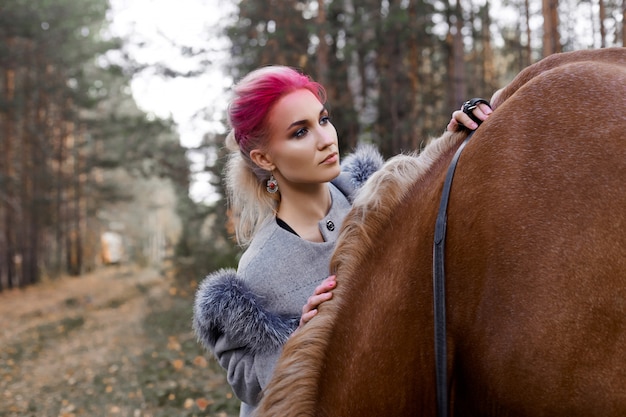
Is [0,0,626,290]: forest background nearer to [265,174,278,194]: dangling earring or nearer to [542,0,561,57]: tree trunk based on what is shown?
[542,0,561,57]: tree trunk

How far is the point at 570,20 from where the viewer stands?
15.6m

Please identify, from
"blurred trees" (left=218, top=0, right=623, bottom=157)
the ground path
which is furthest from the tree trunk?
the ground path

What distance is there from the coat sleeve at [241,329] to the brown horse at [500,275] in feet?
0.93

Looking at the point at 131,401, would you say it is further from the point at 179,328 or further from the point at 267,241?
the point at 267,241

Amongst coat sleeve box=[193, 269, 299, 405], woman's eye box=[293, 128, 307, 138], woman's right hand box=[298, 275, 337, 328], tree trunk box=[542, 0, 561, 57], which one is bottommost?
coat sleeve box=[193, 269, 299, 405]

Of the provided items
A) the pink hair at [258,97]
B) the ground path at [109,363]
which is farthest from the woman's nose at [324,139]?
the ground path at [109,363]

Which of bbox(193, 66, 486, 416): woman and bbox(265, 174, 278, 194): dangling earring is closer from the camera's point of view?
bbox(193, 66, 486, 416): woman

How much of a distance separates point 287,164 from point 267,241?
34 centimetres

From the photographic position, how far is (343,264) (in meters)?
1.93

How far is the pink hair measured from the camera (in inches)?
87.2

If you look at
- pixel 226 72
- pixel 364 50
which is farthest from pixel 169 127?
pixel 364 50

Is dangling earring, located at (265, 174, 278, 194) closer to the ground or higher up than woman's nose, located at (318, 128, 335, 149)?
closer to the ground

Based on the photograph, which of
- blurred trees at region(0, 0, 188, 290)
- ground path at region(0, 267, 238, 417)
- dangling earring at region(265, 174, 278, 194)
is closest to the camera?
dangling earring at region(265, 174, 278, 194)

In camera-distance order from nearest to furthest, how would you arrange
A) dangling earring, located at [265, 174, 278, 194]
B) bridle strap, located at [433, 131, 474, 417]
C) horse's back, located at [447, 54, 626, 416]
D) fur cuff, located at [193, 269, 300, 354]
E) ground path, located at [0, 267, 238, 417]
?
horse's back, located at [447, 54, 626, 416]
bridle strap, located at [433, 131, 474, 417]
fur cuff, located at [193, 269, 300, 354]
dangling earring, located at [265, 174, 278, 194]
ground path, located at [0, 267, 238, 417]
